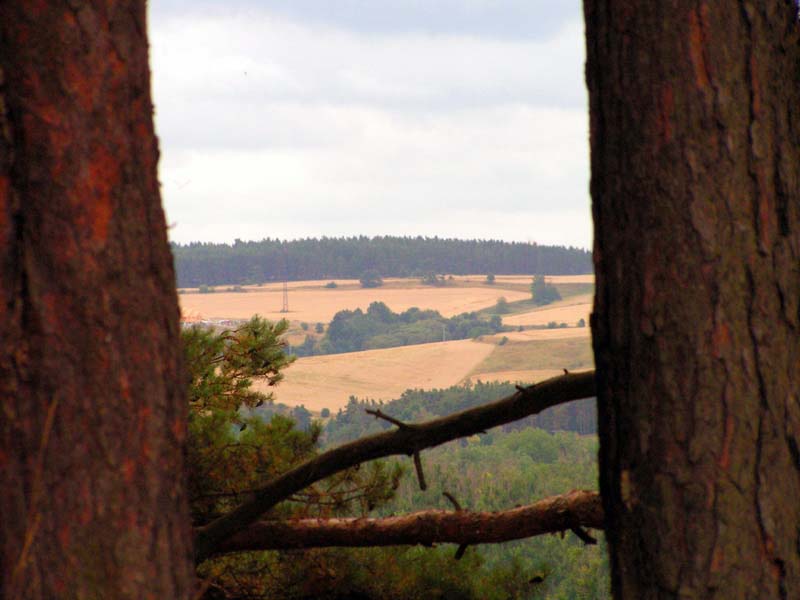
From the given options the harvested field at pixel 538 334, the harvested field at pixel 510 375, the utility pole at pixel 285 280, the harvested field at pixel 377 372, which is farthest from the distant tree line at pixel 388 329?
the harvested field at pixel 510 375

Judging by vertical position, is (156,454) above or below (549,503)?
above

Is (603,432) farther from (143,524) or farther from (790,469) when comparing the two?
(143,524)

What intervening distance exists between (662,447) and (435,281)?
120 ft

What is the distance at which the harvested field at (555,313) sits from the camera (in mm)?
40188

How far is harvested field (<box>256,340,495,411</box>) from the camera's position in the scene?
113ft

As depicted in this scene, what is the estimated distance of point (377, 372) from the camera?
36.5 meters

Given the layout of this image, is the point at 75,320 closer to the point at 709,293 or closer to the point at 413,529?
the point at 709,293

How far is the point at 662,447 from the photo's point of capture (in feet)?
6.28

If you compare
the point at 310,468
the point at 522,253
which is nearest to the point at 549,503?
the point at 310,468

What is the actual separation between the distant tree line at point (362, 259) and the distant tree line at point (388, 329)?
2.06 m

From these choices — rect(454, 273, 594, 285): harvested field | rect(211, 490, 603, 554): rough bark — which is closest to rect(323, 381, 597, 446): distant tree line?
rect(454, 273, 594, 285): harvested field

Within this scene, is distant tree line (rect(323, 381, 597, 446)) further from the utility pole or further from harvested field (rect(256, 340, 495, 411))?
the utility pole

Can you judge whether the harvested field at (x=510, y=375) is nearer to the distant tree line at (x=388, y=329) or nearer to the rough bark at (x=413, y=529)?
the distant tree line at (x=388, y=329)

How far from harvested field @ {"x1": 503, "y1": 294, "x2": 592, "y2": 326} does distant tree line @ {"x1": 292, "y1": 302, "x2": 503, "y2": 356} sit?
1.03 m
